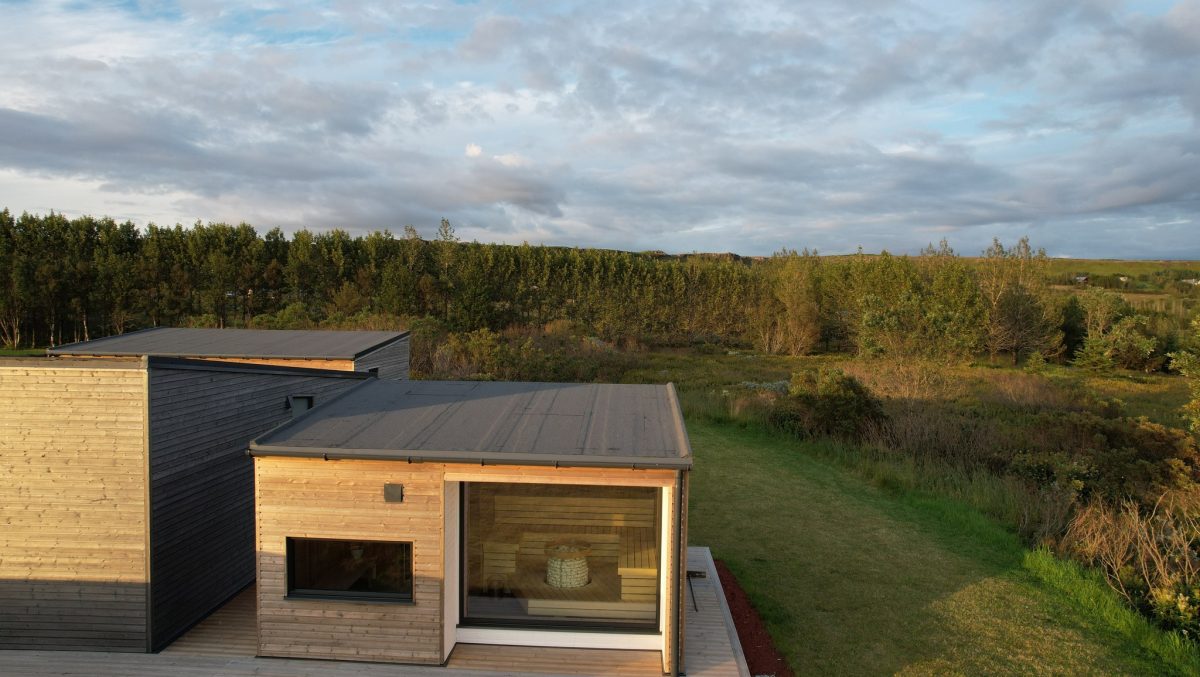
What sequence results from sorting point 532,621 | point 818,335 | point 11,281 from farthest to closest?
1. point 818,335
2. point 11,281
3. point 532,621

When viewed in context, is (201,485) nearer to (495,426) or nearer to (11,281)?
(495,426)

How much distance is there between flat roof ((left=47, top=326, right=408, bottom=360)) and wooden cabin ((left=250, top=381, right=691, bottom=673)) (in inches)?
160

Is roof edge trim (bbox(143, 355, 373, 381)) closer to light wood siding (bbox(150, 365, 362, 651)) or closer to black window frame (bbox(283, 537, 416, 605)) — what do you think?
light wood siding (bbox(150, 365, 362, 651))

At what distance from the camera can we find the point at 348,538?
5051 mm

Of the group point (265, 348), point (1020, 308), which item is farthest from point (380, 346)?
point (1020, 308)

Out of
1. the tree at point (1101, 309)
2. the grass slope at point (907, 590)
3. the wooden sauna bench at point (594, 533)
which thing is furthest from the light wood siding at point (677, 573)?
the tree at point (1101, 309)

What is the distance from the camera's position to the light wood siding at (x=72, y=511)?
5.08 meters

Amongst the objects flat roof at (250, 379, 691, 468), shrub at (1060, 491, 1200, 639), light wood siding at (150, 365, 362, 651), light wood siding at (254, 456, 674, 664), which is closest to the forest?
shrub at (1060, 491, 1200, 639)

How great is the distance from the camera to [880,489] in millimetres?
10711

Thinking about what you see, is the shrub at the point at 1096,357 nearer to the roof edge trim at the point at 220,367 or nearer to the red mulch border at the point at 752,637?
the red mulch border at the point at 752,637

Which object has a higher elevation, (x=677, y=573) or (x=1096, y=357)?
(x=1096, y=357)

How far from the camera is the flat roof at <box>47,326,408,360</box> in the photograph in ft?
29.0

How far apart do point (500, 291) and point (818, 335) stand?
618 inches

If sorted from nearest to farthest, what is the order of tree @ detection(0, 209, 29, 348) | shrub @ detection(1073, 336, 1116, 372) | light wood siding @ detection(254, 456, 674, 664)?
light wood siding @ detection(254, 456, 674, 664) → tree @ detection(0, 209, 29, 348) → shrub @ detection(1073, 336, 1116, 372)
